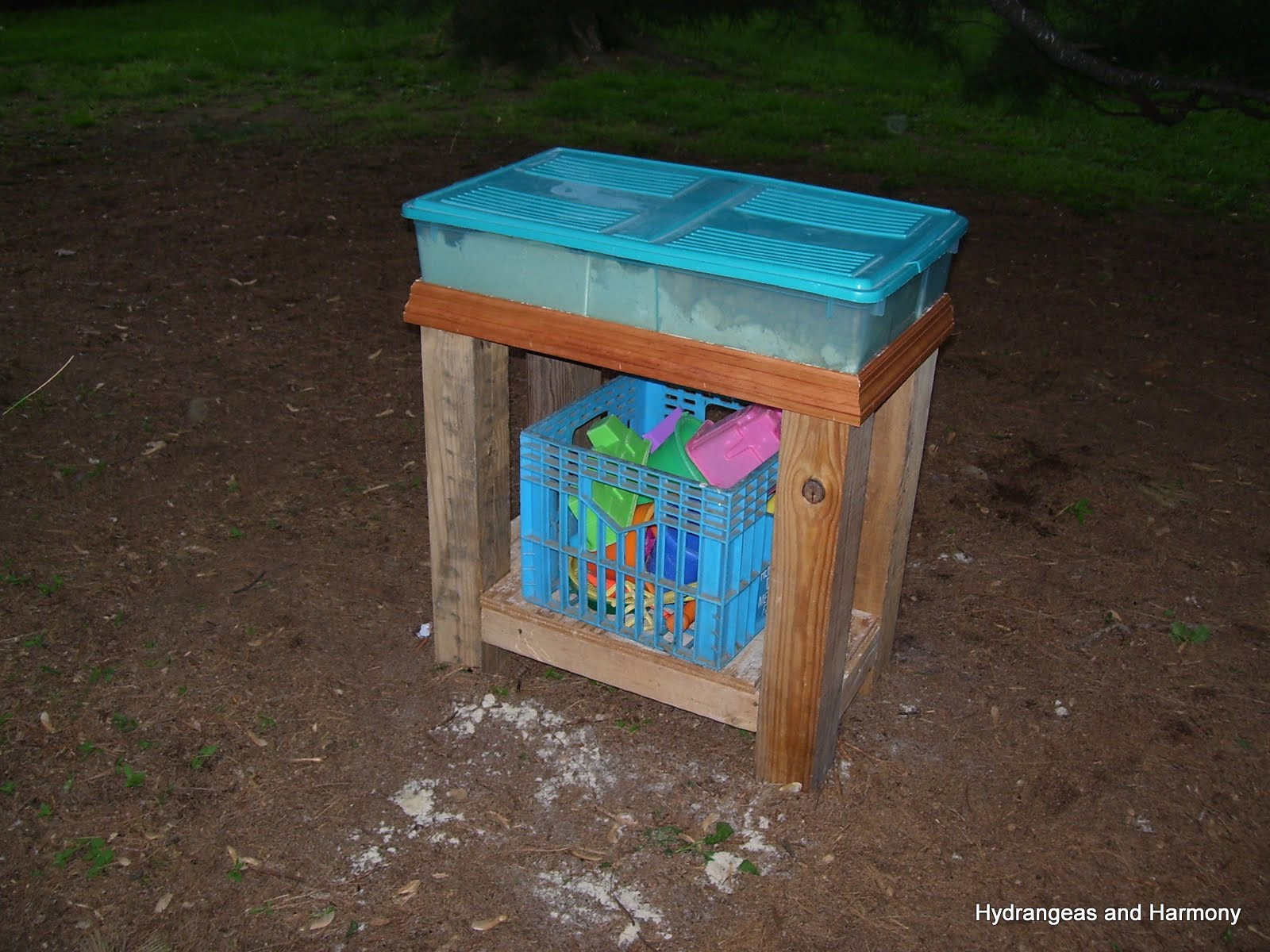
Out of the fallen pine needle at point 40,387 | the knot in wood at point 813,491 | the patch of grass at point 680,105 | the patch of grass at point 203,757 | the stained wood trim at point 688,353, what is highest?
the stained wood trim at point 688,353

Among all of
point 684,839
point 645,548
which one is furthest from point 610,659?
point 684,839

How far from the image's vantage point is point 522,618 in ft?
8.90

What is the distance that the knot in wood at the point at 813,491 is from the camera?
2.18 m

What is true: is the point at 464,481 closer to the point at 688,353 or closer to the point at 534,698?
the point at 534,698

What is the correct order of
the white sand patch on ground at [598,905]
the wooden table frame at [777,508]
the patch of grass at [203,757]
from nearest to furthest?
the wooden table frame at [777,508], the white sand patch on ground at [598,905], the patch of grass at [203,757]

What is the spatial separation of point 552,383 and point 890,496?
89 centimetres

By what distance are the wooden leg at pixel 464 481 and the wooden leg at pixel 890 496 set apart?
0.82 m

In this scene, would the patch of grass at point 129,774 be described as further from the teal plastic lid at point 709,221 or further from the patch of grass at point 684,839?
the teal plastic lid at point 709,221

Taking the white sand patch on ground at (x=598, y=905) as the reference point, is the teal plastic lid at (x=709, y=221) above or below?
above

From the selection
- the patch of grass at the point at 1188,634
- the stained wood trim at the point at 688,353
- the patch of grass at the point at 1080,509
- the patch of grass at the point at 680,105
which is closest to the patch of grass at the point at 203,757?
the stained wood trim at the point at 688,353

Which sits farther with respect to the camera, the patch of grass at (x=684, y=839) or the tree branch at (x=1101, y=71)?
the tree branch at (x=1101, y=71)

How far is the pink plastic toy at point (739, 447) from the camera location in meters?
2.58

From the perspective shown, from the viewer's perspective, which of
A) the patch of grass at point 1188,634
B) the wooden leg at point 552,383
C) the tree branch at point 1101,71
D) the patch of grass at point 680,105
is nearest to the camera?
the wooden leg at point 552,383

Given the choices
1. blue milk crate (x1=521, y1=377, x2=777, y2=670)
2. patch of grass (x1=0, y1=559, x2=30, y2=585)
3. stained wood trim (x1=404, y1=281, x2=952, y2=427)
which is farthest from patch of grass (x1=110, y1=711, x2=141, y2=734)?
stained wood trim (x1=404, y1=281, x2=952, y2=427)
